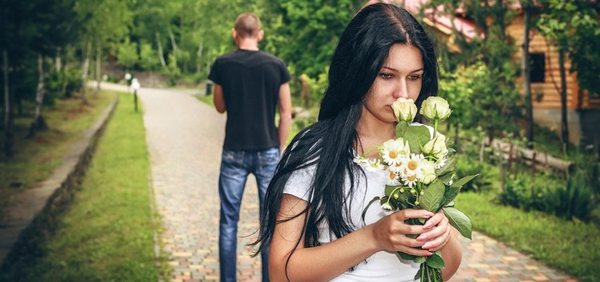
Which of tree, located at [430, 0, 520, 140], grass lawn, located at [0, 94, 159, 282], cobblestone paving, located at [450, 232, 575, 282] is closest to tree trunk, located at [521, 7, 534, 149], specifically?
tree, located at [430, 0, 520, 140]

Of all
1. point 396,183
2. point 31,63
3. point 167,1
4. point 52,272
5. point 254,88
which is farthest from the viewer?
point 167,1

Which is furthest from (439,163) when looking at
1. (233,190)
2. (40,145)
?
(40,145)

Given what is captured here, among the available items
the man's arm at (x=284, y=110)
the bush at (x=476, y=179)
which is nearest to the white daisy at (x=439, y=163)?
the man's arm at (x=284, y=110)

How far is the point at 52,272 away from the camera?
652 cm

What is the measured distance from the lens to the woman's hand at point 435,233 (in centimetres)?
193

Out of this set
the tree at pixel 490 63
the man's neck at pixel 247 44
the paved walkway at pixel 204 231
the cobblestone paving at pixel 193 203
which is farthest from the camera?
the tree at pixel 490 63

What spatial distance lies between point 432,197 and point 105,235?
6632 millimetres

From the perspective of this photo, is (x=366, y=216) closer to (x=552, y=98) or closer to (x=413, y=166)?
(x=413, y=166)

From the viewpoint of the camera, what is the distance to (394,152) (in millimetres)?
2029

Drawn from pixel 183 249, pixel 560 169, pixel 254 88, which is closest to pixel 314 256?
pixel 254 88

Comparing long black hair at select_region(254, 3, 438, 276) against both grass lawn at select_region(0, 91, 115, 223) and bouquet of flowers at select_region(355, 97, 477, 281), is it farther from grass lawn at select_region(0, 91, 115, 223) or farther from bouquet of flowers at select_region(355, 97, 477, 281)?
grass lawn at select_region(0, 91, 115, 223)

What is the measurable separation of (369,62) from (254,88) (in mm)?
3509

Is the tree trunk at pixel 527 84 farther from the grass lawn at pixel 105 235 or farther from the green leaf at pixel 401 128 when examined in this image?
the green leaf at pixel 401 128

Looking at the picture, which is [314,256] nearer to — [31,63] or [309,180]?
[309,180]
